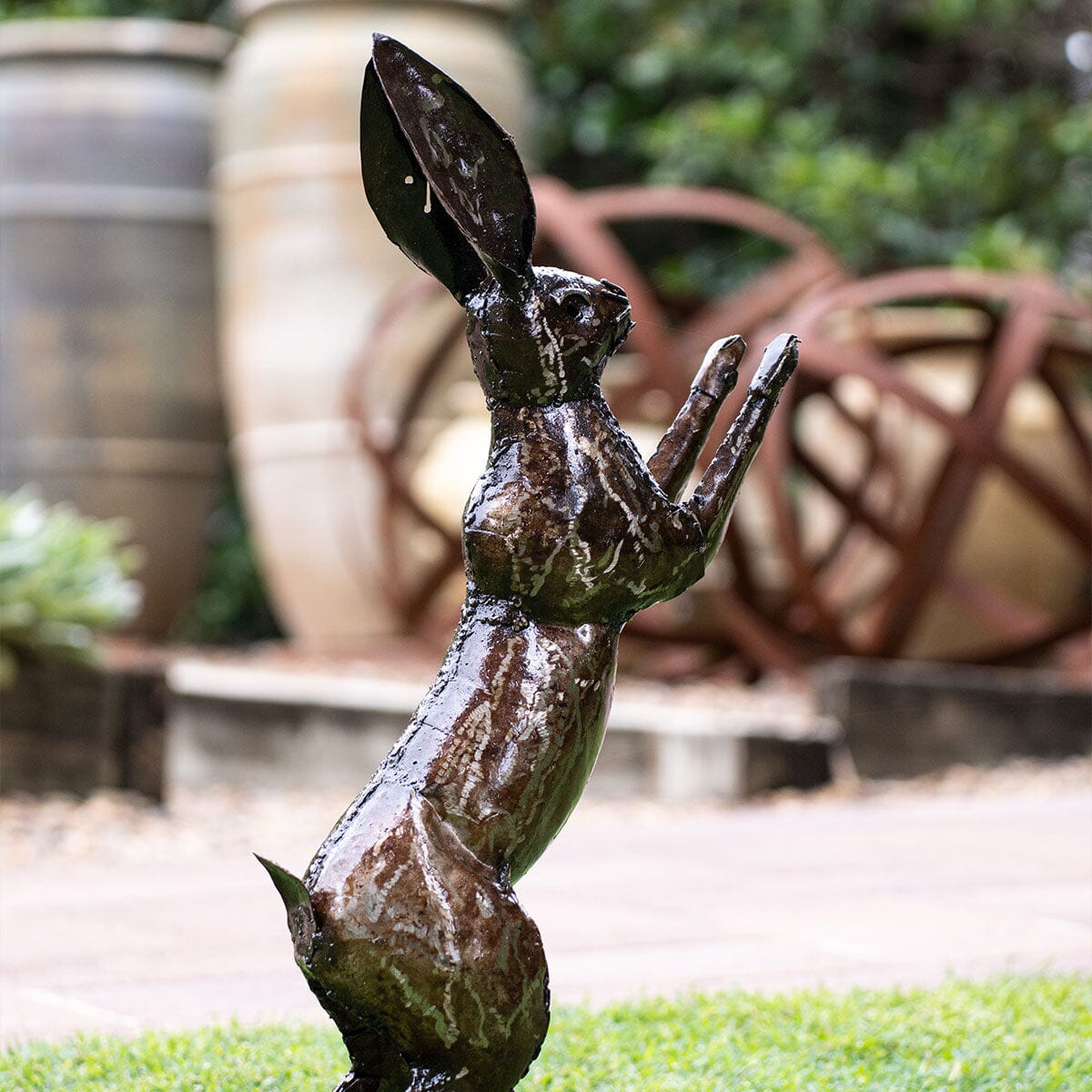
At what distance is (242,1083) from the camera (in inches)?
82.0

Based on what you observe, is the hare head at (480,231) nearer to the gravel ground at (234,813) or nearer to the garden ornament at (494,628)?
the garden ornament at (494,628)

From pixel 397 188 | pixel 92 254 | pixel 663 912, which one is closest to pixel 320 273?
pixel 92 254

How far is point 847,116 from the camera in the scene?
10242mm

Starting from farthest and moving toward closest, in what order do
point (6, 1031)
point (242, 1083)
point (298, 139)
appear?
point (298, 139) → point (6, 1031) → point (242, 1083)

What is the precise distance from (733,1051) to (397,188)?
122cm

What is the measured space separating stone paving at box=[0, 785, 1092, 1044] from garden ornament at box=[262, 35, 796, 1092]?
0.98 metres

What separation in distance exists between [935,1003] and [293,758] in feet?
11.9

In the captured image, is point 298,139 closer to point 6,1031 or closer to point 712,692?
point 712,692

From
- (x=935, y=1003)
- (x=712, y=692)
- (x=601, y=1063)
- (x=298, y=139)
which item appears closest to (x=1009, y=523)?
(x=712, y=692)

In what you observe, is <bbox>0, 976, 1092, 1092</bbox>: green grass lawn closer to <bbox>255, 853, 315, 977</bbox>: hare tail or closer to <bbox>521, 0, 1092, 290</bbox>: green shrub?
<bbox>255, 853, 315, 977</bbox>: hare tail

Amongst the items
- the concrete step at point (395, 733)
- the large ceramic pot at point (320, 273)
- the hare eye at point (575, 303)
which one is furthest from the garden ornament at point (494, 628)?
the large ceramic pot at point (320, 273)

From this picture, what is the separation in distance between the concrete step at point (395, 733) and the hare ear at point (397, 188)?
3.29 m

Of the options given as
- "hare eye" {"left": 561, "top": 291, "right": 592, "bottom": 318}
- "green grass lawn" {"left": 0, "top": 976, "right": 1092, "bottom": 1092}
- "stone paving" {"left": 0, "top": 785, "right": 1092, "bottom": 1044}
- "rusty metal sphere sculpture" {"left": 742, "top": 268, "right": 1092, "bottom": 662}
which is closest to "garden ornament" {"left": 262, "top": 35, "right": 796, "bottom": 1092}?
"hare eye" {"left": 561, "top": 291, "right": 592, "bottom": 318}

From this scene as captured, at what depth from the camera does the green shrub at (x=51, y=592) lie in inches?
188
